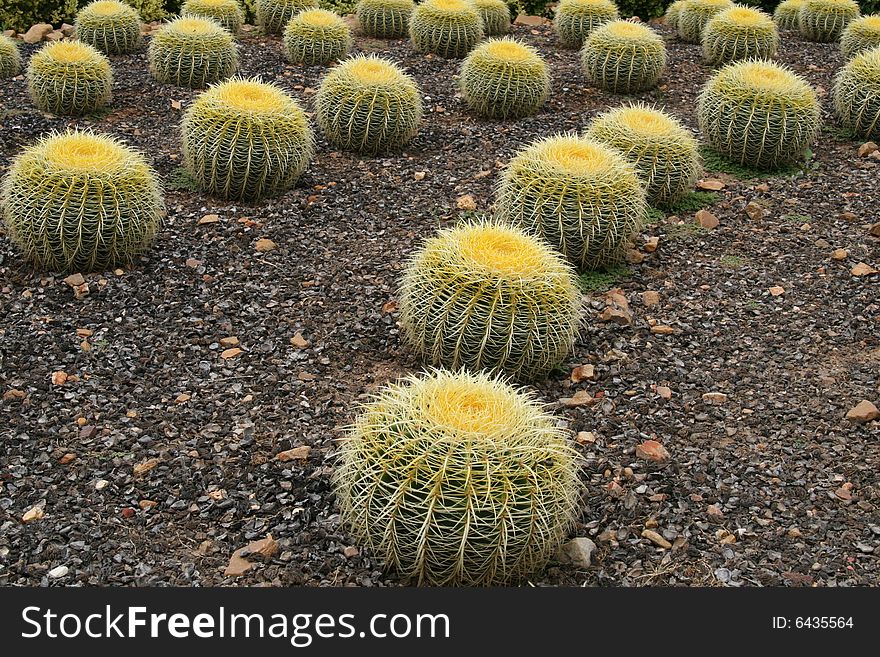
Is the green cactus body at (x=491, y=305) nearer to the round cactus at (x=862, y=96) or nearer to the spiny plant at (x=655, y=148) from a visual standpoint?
the spiny plant at (x=655, y=148)

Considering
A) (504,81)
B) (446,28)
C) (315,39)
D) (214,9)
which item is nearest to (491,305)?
(504,81)

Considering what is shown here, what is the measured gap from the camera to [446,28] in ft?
31.7

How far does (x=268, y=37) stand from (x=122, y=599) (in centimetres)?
858

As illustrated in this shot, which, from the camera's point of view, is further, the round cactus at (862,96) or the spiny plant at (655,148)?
the round cactus at (862,96)

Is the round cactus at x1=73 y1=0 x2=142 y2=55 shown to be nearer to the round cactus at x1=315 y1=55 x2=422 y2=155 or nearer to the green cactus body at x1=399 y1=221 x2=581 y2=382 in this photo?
the round cactus at x1=315 y1=55 x2=422 y2=155

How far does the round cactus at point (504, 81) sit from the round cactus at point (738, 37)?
7.93 feet

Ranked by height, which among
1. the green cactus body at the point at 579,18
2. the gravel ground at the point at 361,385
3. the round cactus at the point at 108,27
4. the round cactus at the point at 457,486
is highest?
the green cactus body at the point at 579,18

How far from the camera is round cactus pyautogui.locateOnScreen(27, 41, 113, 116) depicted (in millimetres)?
7934

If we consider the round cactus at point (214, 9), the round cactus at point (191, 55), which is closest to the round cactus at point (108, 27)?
the round cactus at point (214, 9)

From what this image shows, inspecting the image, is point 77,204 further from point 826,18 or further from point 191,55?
point 826,18

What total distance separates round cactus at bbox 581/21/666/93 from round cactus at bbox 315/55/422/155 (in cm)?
224

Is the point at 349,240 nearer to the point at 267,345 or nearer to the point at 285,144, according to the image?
the point at 285,144

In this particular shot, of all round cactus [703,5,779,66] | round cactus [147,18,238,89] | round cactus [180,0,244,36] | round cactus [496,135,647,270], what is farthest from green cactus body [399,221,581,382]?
round cactus [180,0,244,36]

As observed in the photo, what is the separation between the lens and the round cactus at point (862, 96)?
767 cm
